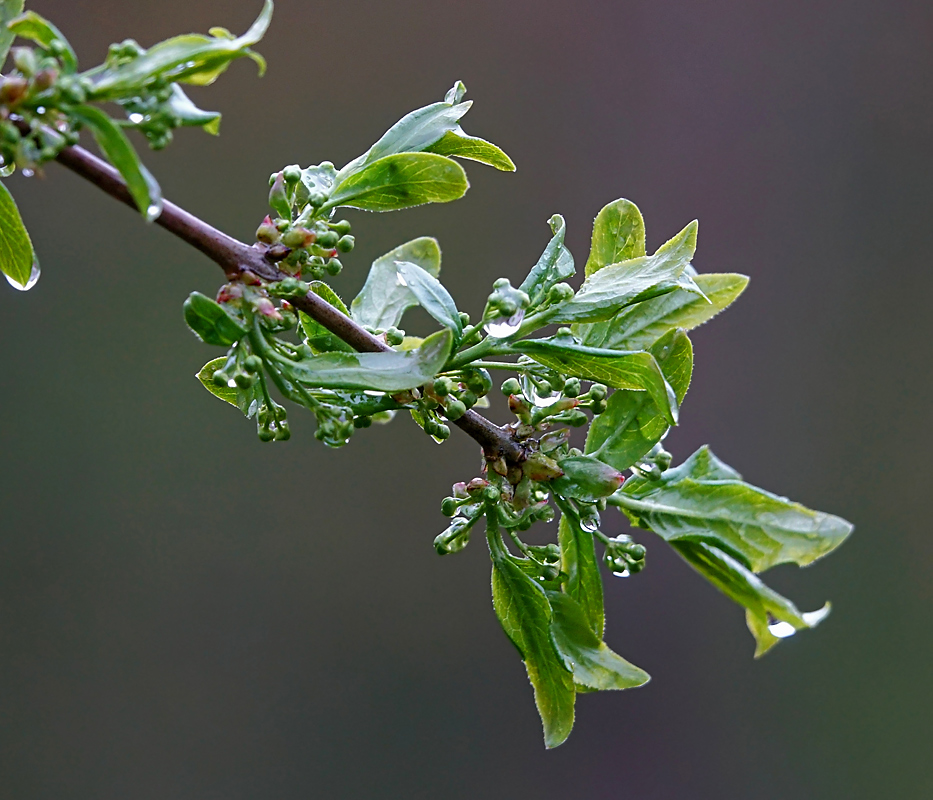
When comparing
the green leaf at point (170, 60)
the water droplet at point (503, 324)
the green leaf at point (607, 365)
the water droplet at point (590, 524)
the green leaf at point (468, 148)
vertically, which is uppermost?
the green leaf at point (468, 148)

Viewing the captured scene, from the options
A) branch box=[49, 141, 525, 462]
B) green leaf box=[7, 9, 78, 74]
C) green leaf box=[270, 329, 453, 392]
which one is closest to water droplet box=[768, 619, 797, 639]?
branch box=[49, 141, 525, 462]

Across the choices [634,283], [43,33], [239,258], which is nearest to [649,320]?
[634,283]

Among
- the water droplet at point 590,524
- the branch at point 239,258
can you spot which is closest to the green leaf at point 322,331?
the branch at point 239,258

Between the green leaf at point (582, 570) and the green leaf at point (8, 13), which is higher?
the green leaf at point (8, 13)

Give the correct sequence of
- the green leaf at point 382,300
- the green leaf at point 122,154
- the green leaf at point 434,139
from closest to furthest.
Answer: the green leaf at point 122,154
the green leaf at point 434,139
the green leaf at point 382,300

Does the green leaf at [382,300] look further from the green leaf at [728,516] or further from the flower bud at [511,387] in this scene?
the green leaf at [728,516]

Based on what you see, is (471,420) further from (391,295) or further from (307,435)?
(307,435)

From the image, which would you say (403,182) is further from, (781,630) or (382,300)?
(781,630)

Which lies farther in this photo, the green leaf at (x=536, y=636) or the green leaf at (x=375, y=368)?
the green leaf at (x=536, y=636)
